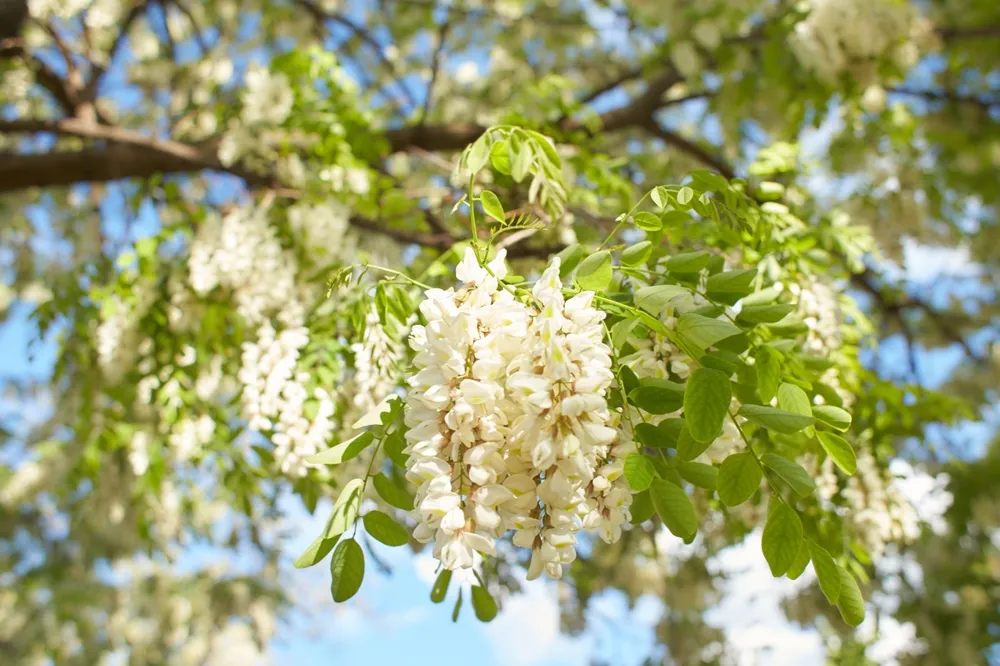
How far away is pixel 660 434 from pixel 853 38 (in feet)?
9.52

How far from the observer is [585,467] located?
0.93 metres

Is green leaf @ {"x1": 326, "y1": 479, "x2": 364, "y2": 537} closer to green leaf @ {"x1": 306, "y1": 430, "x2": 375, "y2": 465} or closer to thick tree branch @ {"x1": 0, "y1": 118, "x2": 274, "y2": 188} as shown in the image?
green leaf @ {"x1": 306, "y1": 430, "x2": 375, "y2": 465}

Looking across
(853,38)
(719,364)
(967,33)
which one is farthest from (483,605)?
(967,33)

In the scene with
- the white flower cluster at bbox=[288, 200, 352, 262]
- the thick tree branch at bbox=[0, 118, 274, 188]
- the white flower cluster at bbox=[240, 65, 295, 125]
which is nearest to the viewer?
the white flower cluster at bbox=[288, 200, 352, 262]

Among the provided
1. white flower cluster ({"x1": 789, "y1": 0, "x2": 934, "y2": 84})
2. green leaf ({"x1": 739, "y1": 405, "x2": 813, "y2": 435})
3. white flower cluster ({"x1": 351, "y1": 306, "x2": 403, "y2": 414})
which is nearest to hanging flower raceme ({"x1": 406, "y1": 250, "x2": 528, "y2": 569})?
green leaf ({"x1": 739, "y1": 405, "x2": 813, "y2": 435})

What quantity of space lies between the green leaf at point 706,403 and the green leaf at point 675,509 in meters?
0.09

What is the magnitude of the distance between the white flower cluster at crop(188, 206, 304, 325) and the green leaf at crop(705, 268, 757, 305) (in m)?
1.22

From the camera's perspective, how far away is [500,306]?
3.42ft

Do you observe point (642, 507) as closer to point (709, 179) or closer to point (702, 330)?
point (702, 330)

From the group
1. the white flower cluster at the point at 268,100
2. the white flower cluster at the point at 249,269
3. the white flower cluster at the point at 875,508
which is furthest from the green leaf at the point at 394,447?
the white flower cluster at the point at 268,100

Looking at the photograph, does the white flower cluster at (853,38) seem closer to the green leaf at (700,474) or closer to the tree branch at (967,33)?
the tree branch at (967,33)

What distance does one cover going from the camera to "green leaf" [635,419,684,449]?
3.56 ft

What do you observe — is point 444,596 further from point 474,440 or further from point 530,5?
point 530,5

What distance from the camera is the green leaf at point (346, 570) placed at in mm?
1053
